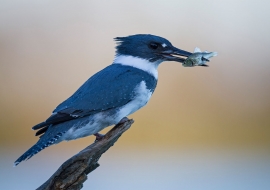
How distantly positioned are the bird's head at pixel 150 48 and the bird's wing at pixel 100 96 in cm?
14

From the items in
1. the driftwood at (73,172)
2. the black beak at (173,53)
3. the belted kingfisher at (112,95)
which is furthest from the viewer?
the black beak at (173,53)

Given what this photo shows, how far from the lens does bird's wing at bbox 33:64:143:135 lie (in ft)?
5.37

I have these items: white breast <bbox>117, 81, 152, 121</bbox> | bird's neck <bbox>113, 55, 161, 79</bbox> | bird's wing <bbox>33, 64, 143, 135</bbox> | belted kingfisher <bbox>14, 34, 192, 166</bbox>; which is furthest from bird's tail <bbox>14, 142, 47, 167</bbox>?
bird's neck <bbox>113, 55, 161, 79</bbox>

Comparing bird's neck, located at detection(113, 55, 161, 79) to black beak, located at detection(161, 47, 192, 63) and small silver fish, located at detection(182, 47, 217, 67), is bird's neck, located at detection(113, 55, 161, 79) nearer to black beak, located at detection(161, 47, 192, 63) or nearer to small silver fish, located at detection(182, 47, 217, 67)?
black beak, located at detection(161, 47, 192, 63)

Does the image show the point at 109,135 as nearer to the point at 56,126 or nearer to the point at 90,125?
the point at 90,125

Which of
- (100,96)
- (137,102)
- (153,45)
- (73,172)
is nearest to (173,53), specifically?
(153,45)

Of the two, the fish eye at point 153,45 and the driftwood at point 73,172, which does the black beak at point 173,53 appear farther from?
the driftwood at point 73,172

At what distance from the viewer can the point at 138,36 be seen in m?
1.99

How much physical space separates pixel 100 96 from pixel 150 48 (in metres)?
0.41

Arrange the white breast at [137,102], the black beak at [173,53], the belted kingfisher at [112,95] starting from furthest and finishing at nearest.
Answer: the black beak at [173,53]
the white breast at [137,102]
the belted kingfisher at [112,95]

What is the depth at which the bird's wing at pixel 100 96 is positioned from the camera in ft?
5.37

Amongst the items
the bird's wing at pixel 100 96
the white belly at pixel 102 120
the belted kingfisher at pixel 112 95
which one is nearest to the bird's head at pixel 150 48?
the belted kingfisher at pixel 112 95

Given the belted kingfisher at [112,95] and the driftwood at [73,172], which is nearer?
the driftwood at [73,172]

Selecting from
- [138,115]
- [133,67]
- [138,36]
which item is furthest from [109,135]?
[138,115]
